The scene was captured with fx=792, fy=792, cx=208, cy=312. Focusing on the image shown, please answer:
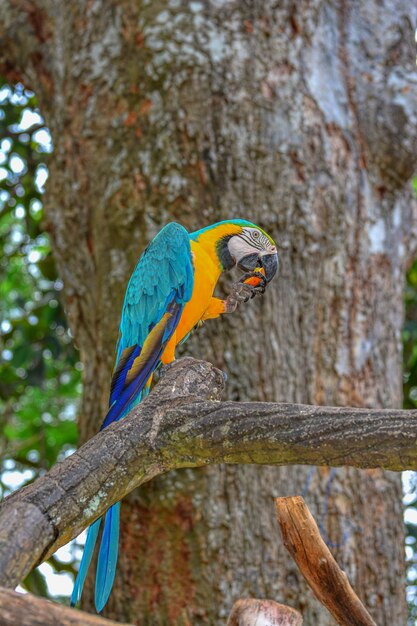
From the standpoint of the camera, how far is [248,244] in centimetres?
207

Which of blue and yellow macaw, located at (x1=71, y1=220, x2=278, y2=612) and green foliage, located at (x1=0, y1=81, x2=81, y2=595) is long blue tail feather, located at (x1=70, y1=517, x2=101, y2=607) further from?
green foliage, located at (x1=0, y1=81, x2=81, y2=595)

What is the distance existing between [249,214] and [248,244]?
507 mm

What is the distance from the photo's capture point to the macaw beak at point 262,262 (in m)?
2.04

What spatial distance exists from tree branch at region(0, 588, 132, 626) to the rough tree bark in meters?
1.48

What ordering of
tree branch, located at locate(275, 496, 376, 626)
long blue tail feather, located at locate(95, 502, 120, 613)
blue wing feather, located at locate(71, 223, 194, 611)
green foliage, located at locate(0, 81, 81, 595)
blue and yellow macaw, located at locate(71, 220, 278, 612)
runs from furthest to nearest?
1. green foliage, located at locate(0, 81, 81, 595)
2. blue and yellow macaw, located at locate(71, 220, 278, 612)
3. blue wing feather, located at locate(71, 223, 194, 611)
4. long blue tail feather, located at locate(95, 502, 120, 613)
5. tree branch, located at locate(275, 496, 376, 626)

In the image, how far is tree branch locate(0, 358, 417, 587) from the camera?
3.69ft

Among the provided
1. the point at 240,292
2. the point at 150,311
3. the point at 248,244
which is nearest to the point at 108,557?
the point at 150,311

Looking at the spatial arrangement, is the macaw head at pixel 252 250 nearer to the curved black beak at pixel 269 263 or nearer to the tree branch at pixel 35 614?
the curved black beak at pixel 269 263

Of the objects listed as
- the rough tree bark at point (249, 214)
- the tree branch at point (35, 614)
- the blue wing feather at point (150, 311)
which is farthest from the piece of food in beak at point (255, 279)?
the tree branch at point (35, 614)

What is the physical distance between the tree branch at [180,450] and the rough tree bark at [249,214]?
1066mm

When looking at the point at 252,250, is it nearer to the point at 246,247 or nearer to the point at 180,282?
the point at 246,247

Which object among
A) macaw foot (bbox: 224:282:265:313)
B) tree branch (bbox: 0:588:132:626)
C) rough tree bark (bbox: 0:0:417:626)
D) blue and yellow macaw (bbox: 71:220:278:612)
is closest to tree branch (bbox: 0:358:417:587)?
tree branch (bbox: 0:588:132:626)

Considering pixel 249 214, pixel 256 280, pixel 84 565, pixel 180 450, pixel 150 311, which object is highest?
pixel 249 214

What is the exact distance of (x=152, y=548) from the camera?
7.63ft
